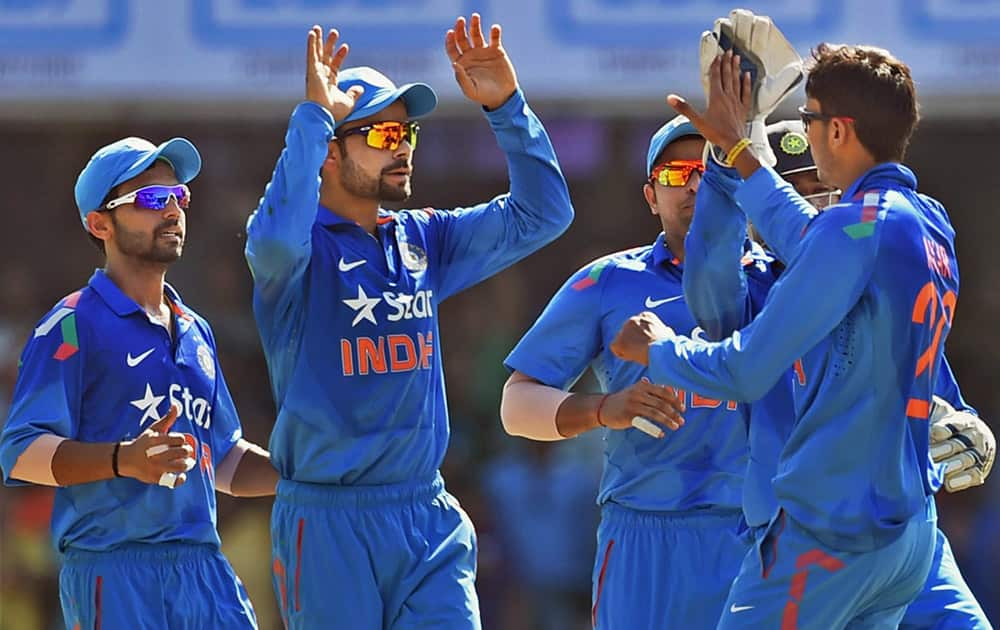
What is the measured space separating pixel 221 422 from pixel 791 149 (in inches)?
79.3

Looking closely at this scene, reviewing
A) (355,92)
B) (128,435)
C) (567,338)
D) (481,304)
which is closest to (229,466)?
(128,435)

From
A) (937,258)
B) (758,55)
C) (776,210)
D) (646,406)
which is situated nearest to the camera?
(937,258)

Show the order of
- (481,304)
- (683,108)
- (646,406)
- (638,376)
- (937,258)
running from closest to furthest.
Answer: (937,258) < (683,108) < (646,406) < (638,376) < (481,304)

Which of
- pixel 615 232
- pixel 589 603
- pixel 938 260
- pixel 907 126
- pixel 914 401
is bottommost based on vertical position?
pixel 589 603

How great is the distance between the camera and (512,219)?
18.9 ft

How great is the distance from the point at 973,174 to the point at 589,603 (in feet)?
13.4

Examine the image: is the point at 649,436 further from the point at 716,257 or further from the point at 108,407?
the point at 108,407

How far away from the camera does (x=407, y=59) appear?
9227mm

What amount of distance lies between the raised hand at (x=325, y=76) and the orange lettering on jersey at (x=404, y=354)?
2.27 ft

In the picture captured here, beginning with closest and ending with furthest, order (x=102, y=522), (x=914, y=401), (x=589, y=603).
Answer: (x=914, y=401)
(x=102, y=522)
(x=589, y=603)

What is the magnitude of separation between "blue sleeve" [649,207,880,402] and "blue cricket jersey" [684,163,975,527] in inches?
21.4

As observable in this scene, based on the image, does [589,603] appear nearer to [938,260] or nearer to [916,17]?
[916,17]

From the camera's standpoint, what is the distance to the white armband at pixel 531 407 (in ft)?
18.6

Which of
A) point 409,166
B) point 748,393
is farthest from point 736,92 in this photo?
point 409,166
